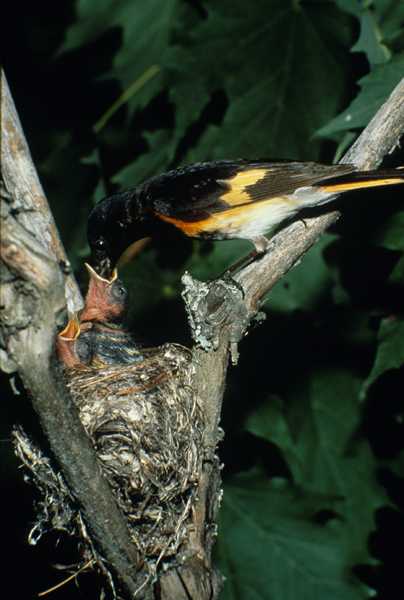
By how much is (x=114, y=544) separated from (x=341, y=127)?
1.86m

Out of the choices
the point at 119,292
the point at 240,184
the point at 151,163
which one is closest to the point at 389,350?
the point at 240,184

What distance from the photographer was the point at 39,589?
12.5 feet

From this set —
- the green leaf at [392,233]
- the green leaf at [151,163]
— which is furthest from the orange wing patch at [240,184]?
the green leaf at [151,163]

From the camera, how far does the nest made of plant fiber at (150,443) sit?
268 centimetres

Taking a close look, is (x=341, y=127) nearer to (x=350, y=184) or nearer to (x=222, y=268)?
(x=350, y=184)

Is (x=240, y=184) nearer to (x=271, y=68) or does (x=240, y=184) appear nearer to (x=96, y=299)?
(x=271, y=68)

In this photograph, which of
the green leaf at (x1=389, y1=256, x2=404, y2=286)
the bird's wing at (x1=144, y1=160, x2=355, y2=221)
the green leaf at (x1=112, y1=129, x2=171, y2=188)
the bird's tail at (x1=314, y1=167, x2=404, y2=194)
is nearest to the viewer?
the bird's tail at (x1=314, y1=167, x2=404, y2=194)

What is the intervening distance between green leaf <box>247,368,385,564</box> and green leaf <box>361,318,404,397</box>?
90cm

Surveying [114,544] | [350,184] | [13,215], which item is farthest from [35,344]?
[350,184]

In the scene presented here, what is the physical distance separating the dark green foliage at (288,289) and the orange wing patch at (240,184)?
323mm

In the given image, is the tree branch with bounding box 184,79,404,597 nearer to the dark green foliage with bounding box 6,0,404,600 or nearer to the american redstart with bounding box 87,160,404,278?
the american redstart with bounding box 87,160,404,278

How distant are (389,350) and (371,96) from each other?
41.1 inches

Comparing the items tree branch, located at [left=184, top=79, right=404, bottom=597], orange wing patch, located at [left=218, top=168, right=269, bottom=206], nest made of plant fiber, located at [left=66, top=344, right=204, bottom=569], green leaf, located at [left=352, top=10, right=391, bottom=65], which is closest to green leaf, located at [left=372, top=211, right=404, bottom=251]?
tree branch, located at [left=184, top=79, right=404, bottom=597]

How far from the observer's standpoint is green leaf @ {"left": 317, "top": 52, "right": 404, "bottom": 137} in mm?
3303
